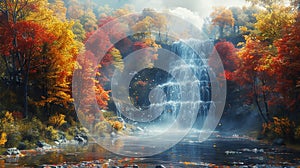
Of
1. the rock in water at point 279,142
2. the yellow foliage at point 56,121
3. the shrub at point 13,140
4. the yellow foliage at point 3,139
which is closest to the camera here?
the yellow foliage at point 3,139

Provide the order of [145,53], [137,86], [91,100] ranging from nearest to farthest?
[91,100] → [137,86] → [145,53]

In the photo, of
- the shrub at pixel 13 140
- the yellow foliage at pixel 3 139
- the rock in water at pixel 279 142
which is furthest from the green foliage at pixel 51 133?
the rock in water at pixel 279 142

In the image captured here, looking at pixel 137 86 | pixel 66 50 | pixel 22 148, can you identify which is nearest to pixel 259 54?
pixel 66 50

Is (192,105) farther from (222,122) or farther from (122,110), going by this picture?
(122,110)

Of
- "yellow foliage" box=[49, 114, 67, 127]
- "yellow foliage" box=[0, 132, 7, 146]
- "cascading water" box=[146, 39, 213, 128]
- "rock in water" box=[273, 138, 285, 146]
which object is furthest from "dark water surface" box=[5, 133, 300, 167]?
"cascading water" box=[146, 39, 213, 128]

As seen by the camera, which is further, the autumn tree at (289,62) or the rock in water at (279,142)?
the rock in water at (279,142)

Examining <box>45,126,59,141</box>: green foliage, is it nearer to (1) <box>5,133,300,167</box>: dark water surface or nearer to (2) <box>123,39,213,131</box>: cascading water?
(1) <box>5,133,300,167</box>: dark water surface

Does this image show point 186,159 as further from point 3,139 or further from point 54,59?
point 54,59

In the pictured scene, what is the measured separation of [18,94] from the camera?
83.8ft

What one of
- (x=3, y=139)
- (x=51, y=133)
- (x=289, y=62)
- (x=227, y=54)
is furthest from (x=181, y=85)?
(x=3, y=139)

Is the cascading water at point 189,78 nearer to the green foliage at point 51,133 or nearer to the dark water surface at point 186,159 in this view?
the green foliage at point 51,133

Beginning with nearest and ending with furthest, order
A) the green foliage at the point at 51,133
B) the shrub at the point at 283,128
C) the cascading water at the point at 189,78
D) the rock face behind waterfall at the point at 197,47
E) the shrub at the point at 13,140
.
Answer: the shrub at the point at 13,140 < the shrub at the point at 283,128 < the green foliage at the point at 51,133 < the cascading water at the point at 189,78 < the rock face behind waterfall at the point at 197,47

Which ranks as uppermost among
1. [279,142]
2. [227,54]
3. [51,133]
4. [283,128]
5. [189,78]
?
[227,54]

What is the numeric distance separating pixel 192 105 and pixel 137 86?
15.5 m
